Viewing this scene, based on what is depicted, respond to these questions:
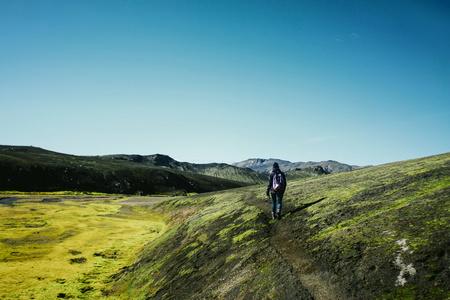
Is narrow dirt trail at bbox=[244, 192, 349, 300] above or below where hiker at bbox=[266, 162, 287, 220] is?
below

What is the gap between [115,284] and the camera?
19.4m

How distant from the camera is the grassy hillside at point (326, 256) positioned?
833cm

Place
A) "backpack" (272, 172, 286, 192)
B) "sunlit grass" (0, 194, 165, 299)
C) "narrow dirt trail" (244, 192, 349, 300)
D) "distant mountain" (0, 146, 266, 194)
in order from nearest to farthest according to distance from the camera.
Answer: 1. "narrow dirt trail" (244, 192, 349, 300)
2. "sunlit grass" (0, 194, 165, 299)
3. "backpack" (272, 172, 286, 192)
4. "distant mountain" (0, 146, 266, 194)

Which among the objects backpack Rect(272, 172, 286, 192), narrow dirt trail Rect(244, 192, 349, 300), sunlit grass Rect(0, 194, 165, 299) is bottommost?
sunlit grass Rect(0, 194, 165, 299)

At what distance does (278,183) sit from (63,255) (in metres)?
23.7

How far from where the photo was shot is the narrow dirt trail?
28.6ft

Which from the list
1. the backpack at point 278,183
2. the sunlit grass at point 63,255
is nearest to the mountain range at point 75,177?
the sunlit grass at point 63,255

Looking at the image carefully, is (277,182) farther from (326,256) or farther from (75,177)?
(75,177)

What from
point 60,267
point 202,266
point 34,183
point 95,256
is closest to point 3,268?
point 60,267

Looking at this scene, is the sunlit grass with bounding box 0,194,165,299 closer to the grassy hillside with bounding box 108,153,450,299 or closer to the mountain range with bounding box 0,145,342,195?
the grassy hillside with bounding box 108,153,450,299

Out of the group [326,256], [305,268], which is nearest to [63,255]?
[305,268]

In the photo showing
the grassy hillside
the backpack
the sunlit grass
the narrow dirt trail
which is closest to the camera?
the grassy hillside

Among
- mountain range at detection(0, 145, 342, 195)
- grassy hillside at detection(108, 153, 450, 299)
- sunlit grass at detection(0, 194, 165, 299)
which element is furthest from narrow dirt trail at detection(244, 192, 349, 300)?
mountain range at detection(0, 145, 342, 195)

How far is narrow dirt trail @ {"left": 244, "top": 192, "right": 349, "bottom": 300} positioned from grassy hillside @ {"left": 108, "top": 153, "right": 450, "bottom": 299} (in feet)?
0.13
